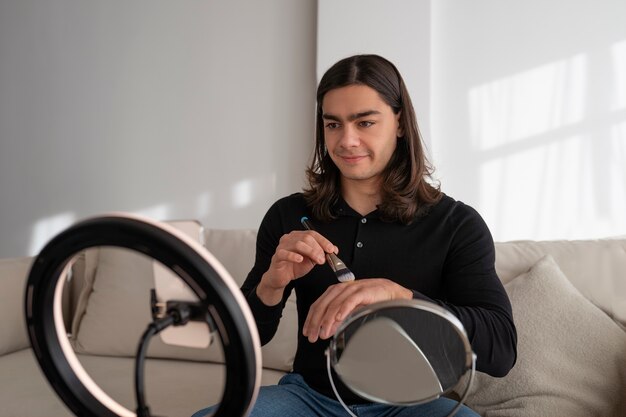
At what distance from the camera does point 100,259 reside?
216cm

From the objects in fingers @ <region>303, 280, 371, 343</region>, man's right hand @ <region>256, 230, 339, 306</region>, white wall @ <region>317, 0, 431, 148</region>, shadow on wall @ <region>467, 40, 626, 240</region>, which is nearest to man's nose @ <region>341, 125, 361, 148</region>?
man's right hand @ <region>256, 230, 339, 306</region>

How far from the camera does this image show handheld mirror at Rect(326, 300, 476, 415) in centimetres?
76

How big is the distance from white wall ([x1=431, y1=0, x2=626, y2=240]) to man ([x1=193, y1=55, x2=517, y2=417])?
4.27 feet

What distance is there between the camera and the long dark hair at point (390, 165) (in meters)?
1.48

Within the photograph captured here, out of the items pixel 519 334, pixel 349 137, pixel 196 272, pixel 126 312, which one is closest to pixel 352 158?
pixel 349 137

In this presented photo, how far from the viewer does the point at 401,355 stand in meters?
0.79

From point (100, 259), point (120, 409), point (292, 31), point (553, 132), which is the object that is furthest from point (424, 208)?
point (292, 31)

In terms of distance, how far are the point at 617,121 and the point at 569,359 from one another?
4.92 ft

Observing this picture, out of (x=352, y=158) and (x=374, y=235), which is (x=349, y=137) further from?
(x=374, y=235)

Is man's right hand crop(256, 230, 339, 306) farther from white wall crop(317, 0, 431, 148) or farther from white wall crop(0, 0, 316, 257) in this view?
white wall crop(0, 0, 316, 257)

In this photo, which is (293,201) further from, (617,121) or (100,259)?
(617,121)

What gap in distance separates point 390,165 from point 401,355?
0.86 m

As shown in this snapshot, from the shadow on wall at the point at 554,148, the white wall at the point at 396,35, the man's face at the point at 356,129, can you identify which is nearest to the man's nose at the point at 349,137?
the man's face at the point at 356,129

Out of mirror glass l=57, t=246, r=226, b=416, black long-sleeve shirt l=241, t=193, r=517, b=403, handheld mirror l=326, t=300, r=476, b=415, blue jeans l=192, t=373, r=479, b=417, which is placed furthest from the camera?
mirror glass l=57, t=246, r=226, b=416
